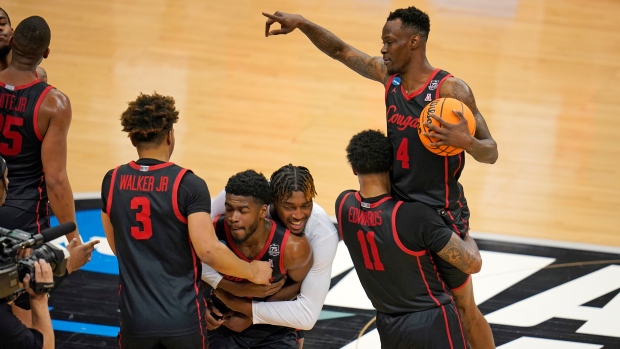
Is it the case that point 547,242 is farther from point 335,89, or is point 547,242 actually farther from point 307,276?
point 335,89

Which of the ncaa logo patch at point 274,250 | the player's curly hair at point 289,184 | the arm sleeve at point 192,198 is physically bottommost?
the ncaa logo patch at point 274,250

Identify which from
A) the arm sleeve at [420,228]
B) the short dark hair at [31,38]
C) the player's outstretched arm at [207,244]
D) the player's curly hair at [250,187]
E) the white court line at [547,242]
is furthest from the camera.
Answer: the white court line at [547,242]

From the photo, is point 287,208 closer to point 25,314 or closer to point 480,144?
point 480,144

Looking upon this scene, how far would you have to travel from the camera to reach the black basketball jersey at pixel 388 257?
532cm

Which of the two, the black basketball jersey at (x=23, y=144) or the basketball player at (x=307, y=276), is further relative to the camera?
the black basketball jersey at (x=23, y=144)

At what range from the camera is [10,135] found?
5.83 m

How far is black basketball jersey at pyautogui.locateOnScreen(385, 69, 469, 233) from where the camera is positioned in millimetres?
5473

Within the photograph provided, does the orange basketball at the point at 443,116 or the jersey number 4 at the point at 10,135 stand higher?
the orange basketball at the point at 443,116

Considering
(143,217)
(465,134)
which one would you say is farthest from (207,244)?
(465,134)

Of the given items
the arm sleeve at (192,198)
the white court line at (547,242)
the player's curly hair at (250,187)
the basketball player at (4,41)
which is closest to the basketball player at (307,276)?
the player's curly hair at (250,187)

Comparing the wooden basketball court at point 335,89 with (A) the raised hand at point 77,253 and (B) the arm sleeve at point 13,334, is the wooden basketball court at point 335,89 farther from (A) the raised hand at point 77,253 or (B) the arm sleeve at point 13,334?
(B) the arm sleeve at point 13,334

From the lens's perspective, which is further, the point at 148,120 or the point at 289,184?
the point at 289,184

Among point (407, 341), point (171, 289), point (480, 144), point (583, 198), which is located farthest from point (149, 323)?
point (583, 198)

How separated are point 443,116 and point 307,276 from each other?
125 cm
